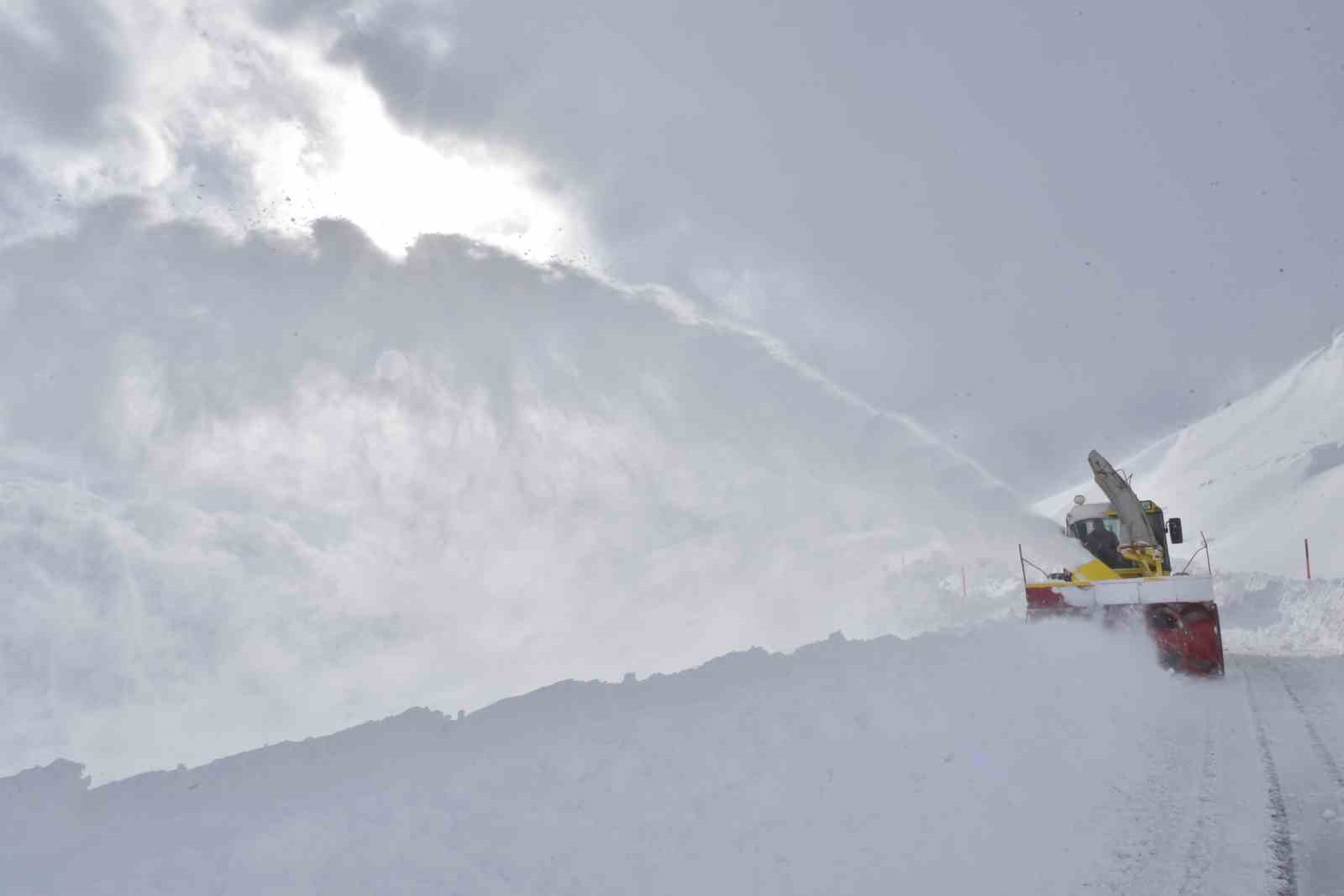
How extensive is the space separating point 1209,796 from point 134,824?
703 cm

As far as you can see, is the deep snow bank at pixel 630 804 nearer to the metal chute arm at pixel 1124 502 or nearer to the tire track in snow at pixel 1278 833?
the tire track in snow at pixel 1278 833

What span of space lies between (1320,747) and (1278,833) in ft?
10.6

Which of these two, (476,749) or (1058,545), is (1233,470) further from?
(476,749)

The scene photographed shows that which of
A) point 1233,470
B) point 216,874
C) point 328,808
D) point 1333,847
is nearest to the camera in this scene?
point 216,874

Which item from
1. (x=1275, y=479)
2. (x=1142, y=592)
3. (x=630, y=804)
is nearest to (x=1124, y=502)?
(x=1142, y=592)

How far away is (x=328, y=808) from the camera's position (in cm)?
495

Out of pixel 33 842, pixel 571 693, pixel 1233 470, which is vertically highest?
pixel 1233 470

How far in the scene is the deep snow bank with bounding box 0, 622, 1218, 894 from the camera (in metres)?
4.41

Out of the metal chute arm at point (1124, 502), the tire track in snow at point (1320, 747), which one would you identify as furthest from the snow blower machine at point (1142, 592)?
the tire track in snow at point (1320, 747)

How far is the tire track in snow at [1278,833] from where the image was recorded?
482cm

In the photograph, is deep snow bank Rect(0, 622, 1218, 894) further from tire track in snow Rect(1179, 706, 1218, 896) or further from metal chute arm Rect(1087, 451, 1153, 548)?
metal chute arm Rect(1087, 451, 1153, 548)

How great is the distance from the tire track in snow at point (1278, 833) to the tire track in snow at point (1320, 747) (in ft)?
1.22

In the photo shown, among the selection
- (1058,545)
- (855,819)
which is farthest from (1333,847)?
(1058,545)

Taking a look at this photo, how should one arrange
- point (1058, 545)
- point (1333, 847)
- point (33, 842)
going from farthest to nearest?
1. point (1058, 545)
2. point (1333, 847)
3. point (33, 842)
